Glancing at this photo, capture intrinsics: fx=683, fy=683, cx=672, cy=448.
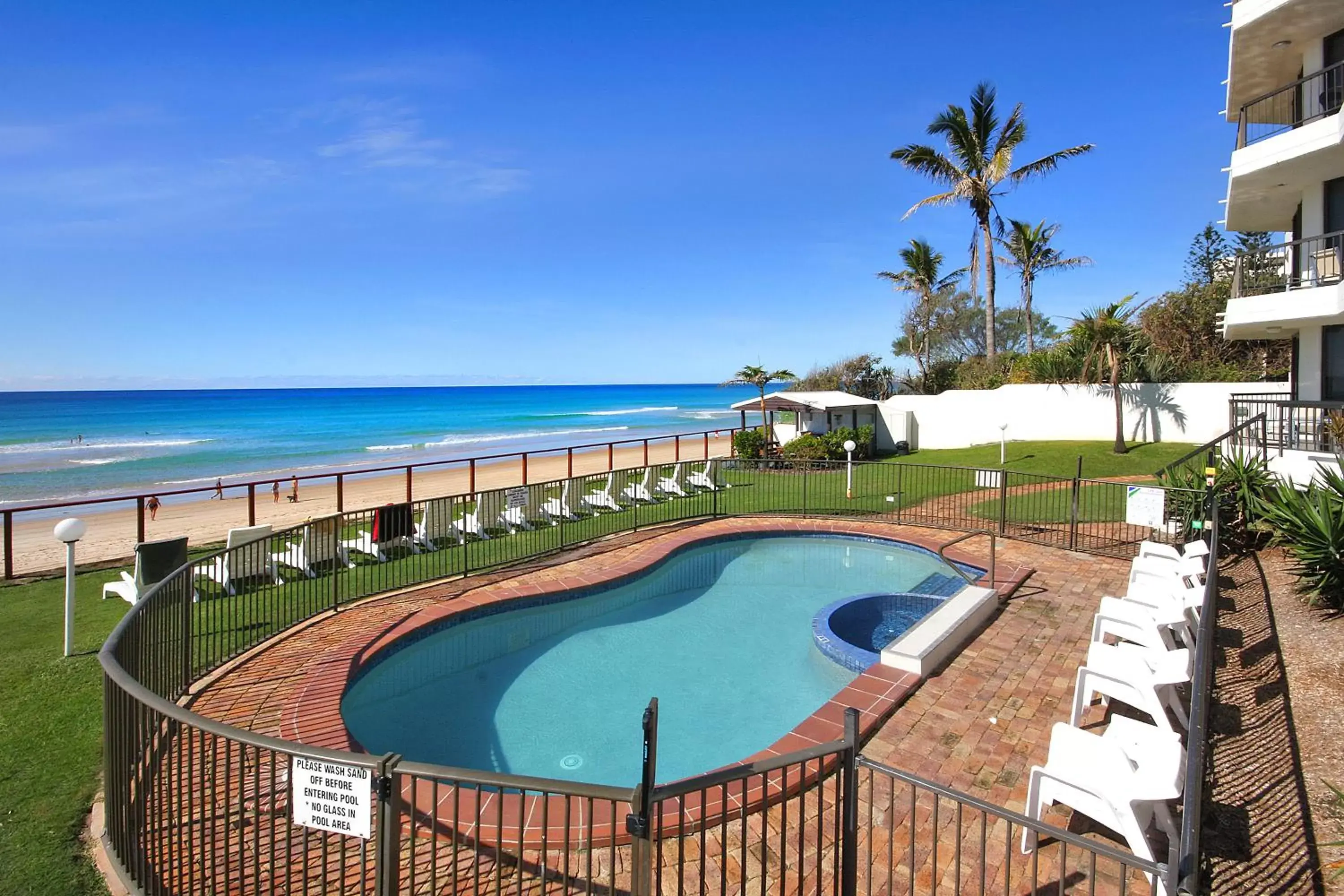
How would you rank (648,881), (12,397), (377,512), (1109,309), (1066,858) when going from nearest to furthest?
(648,881) → (1066,858) → (377,512) → (1109,309) → (12,397)

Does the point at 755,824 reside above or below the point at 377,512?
below

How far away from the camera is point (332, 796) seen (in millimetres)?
2668

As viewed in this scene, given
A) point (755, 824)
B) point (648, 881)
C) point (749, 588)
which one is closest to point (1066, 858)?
point (755, 824)

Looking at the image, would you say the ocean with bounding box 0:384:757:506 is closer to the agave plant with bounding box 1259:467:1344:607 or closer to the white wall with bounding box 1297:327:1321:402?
the agave plant with bounding box 1259:467:1344:607

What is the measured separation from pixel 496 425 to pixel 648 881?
67620 mm

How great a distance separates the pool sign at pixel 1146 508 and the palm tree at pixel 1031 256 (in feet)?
89.8

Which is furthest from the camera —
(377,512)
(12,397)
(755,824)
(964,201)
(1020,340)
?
(12,397)

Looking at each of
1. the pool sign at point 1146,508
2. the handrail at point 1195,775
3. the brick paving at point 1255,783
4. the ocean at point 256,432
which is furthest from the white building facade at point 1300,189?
the ocean at point 256,432

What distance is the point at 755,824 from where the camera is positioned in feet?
13.6

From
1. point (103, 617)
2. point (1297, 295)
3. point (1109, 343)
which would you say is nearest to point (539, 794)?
point (103, 617)

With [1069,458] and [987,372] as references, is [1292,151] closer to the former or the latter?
[1069,458]

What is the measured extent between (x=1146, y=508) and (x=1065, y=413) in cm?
1653

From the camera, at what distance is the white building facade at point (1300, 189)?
453 inches

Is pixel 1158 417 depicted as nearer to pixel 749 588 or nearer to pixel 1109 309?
pixel 1109 309
